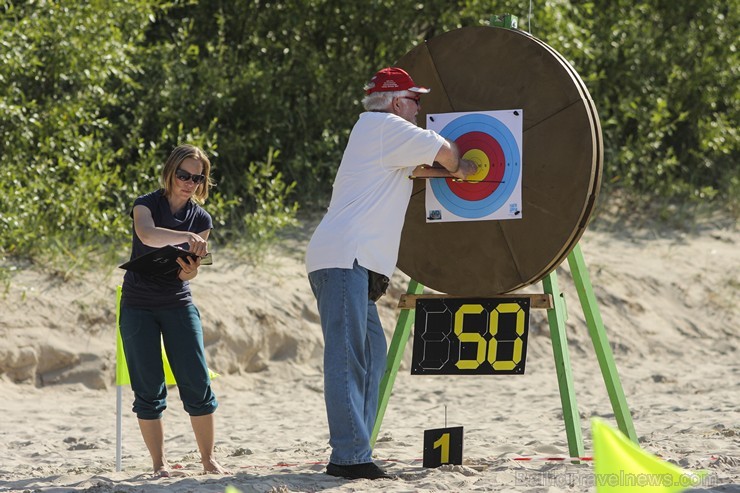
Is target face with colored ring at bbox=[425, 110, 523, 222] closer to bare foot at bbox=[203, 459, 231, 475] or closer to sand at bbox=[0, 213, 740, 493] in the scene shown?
sand at bbox=[0, 213, 740, 493]

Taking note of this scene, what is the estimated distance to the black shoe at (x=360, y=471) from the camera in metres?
4.20

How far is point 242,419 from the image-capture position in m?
6.61

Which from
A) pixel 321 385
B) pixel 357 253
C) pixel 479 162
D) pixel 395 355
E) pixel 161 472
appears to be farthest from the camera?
pixel 321 385

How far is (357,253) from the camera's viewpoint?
4.15 m

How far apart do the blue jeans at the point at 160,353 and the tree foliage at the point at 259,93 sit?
3547 mm

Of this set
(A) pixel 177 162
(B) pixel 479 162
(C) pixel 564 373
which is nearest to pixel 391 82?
(B) pixel 479 162

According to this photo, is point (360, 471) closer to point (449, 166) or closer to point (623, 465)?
point (449, 166)

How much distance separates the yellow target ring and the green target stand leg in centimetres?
55

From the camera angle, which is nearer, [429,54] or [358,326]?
[358,326]

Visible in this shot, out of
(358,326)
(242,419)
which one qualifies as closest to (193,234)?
(358,326)

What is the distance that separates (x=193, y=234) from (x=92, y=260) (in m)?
3.60

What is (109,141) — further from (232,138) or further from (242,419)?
(242,419)

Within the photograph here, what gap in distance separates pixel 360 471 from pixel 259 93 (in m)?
5.73

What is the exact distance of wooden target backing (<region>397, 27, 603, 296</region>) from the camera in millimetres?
4500
